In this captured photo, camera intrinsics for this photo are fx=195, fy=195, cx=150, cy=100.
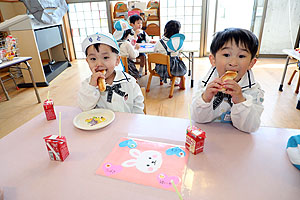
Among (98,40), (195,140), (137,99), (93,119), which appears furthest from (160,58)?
(195,140)

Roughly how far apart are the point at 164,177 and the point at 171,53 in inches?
109

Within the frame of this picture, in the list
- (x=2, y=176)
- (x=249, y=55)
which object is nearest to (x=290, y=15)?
(x=249, y=55)

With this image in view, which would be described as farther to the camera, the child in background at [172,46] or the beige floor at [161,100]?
the child in background at [172,46]

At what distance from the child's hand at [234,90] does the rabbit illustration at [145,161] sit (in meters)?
0.45

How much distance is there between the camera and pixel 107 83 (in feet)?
4.69

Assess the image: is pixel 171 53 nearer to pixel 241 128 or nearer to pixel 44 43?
pixel 241 128

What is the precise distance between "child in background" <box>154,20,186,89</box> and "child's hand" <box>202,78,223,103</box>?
2.23 meters

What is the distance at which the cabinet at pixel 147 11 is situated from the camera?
5039 mm

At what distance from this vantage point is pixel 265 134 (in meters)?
0.97

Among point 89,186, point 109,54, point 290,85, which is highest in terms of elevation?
point 109,54

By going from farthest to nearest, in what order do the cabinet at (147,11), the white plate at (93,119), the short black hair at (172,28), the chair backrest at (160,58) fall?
the cabinet at (147,11)
the short black hair at (172,28)
the chair backrest at (160,58)
the white plate at (93,119)

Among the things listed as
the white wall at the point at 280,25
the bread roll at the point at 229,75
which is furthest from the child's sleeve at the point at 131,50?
the white wall at the point at 280,25

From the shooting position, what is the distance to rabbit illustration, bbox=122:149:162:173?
0.79 meters

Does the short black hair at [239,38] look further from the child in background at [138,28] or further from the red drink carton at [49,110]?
the child in background at [138,28]
